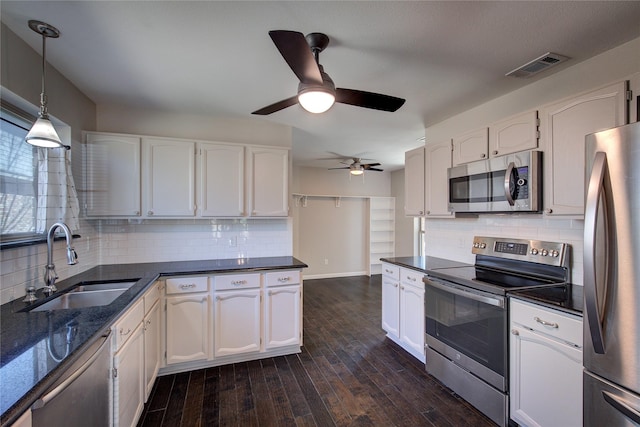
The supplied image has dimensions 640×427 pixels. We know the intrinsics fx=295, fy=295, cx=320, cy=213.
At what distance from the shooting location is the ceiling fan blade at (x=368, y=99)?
75.9 inches

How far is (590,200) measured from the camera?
4.40ft

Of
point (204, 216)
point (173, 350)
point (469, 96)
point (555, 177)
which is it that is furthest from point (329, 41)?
point (173, 350)

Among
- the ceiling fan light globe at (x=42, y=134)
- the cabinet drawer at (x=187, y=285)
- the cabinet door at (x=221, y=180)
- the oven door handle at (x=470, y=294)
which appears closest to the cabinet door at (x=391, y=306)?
the oven door handle at (x=470, y=294)

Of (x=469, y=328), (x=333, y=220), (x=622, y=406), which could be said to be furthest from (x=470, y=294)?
(x=333, y=220)

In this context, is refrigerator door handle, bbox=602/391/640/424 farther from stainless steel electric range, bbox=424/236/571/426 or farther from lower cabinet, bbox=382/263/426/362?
lower cabinet, bbox=382/263/426/362

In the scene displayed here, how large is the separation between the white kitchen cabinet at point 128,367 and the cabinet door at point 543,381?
2384 millimetres

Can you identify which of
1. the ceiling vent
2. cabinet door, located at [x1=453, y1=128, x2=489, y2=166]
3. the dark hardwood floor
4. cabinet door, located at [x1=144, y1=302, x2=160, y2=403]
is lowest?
the dark hardwood floor

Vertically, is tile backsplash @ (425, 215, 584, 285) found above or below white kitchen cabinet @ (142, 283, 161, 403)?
above

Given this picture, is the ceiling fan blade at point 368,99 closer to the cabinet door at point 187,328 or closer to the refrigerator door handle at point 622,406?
the refrigerator door handle at point 622,406

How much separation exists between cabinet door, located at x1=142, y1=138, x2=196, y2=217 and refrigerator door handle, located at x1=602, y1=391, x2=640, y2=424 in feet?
10.4

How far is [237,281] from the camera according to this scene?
277cm

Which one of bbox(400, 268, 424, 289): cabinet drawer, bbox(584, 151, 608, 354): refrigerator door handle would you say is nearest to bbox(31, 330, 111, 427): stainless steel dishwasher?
bbox(584, 151, 608, 354): refrigerator door handle

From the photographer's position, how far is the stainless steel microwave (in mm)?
2148

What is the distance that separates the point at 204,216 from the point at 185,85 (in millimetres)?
1229
